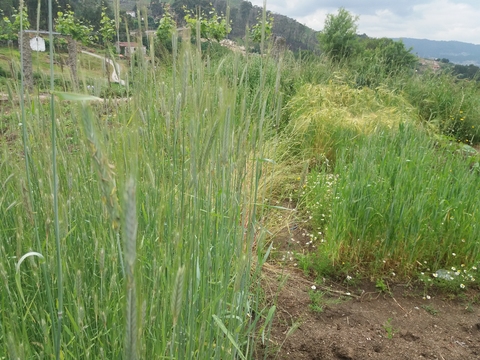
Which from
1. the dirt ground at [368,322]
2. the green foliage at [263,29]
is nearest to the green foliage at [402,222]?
the dirt ground at [368,322]

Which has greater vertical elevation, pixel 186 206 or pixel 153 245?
pixel 186 206

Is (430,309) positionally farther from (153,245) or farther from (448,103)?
(448,103)

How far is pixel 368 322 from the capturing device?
5.90 ft

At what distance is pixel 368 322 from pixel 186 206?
132 cm

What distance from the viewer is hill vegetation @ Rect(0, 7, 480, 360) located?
742 mm

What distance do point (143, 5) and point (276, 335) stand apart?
1.37 metres

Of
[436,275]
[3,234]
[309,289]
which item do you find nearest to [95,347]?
[3,234]

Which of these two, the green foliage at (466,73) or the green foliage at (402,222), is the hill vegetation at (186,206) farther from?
the green foliage at (466,73)

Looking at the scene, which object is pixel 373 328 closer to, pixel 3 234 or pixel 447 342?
pixel 447 342

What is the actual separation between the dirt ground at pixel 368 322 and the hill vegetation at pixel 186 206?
0.08 m

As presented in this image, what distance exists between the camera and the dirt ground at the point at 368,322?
1593 mm

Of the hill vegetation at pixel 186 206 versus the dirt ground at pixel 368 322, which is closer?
the hill vegetation at pixel 186 206

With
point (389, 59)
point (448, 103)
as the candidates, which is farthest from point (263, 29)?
point (389, 59)

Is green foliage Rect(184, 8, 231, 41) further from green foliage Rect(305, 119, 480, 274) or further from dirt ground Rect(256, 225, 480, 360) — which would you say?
green foliage Rect(305, 119, 480, 274)
